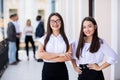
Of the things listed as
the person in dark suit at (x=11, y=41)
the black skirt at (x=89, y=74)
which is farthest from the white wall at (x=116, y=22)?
the person in dark suit at (x=11, y=41)

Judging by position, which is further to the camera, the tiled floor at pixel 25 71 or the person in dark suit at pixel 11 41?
the person in dark suit at pixel 11 41

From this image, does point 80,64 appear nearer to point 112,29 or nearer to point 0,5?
point 112,29

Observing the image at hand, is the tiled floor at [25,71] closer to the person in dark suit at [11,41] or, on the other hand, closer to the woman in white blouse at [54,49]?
the person in dark suit at [11,41]

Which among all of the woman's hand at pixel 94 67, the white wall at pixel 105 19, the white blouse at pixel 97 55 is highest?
the white wall at pixel 105 19

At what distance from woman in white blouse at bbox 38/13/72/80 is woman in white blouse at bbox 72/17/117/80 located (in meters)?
0.21

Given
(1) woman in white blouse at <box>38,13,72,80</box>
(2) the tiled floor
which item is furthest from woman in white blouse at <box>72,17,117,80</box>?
(2) the tiled floor

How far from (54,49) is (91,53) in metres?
0.47

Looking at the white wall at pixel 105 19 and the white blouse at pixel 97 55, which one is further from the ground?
the white wall at pixel 105 19

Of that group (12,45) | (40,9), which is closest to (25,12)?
(40,9)

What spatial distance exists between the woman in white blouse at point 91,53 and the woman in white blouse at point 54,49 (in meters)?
0.21

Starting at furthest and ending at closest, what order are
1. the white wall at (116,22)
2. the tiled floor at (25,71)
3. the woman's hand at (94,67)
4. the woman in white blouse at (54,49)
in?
the tiled floor at (25,71) < the white wall at (116,22) < the woman in white blouse at (54,49) < the woman's hand at (94,67)

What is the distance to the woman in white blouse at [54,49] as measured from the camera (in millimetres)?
3555

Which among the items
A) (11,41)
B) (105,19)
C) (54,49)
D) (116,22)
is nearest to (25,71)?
(11,41)

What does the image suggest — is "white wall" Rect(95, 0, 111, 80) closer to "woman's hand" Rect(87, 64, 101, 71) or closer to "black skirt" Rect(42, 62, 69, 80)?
"black skirt" Rect(42, 62, 69, 80)
